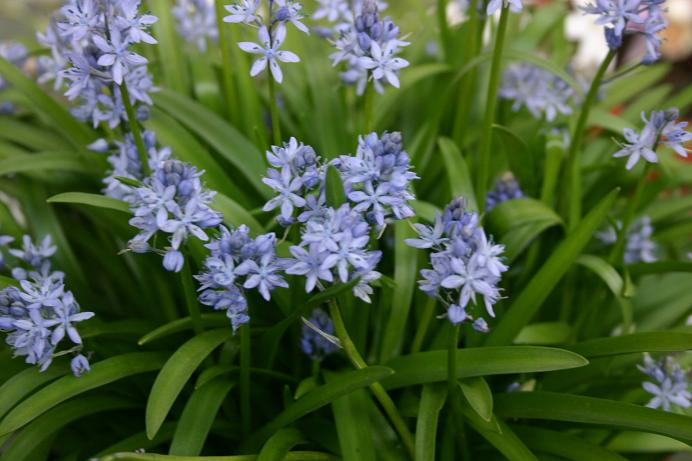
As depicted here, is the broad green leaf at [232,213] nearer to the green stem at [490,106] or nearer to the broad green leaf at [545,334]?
the green stem at [490,106]

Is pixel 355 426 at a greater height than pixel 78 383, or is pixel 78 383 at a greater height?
pixel 78 383

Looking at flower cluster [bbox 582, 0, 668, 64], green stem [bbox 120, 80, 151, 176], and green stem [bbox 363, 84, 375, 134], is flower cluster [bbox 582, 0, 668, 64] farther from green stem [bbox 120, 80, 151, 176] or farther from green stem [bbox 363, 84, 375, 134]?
green stem [bbox 120, 80, 151, 176]

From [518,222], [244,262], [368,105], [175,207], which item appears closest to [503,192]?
[518,222]

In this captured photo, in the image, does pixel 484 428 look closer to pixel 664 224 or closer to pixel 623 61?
pixel 664 224

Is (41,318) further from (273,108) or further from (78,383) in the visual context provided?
(273,108)

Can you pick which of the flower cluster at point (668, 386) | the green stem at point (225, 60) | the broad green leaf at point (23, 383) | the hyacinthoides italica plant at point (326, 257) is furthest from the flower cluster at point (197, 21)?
the flower cluster at point (668, 386)

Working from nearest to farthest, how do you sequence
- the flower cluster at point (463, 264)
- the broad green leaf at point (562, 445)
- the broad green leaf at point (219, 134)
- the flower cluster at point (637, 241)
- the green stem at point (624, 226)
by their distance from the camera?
the flower cluster at point (463, 264) < the broad green leaf at point (562, 445) < the green stem at point (624, 226) < the broad green leaf at point (219, 134) < the flower cluster at point (637, 241)
